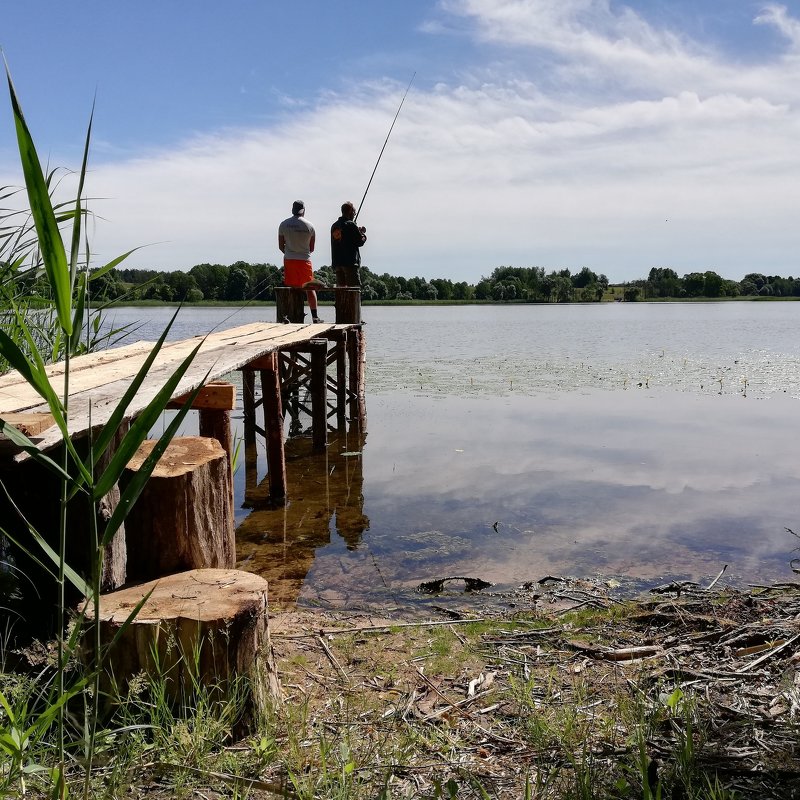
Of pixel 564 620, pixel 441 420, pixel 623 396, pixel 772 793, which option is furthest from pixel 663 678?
pixel 623 396

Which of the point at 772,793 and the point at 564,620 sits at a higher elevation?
the point at 772,793

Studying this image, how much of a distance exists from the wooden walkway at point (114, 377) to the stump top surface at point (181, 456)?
9.6 inches

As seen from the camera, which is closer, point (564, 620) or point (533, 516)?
point (564, 620)

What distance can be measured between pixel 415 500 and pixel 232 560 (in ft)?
12.8

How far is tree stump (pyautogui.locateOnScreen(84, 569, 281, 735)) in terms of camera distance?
2697 millimetres

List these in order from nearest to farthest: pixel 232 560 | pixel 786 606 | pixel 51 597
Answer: pixel 51 597
pixel 232 560
pixel 786 606

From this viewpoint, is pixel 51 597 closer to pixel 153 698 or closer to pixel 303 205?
pixel 153 698

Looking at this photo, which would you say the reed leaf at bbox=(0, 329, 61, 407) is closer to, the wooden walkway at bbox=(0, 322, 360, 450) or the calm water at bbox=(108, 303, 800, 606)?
the wooden walkway at bbox=(0, 322, 360, 450)

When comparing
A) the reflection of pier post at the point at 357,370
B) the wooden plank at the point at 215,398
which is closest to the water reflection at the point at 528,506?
the reflection of pier post at the point at 357,370

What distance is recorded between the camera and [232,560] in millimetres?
3971

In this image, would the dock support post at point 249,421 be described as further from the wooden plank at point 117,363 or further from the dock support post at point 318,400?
the wooden plank at point 117,363

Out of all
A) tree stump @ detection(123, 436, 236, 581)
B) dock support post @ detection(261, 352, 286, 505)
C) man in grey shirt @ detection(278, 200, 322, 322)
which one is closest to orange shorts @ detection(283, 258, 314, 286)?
man in grey shirt @ detection(278, 200, 322, 322)

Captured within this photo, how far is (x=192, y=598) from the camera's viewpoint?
291 cm

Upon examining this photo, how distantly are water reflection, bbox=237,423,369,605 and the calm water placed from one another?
0.02 metres
